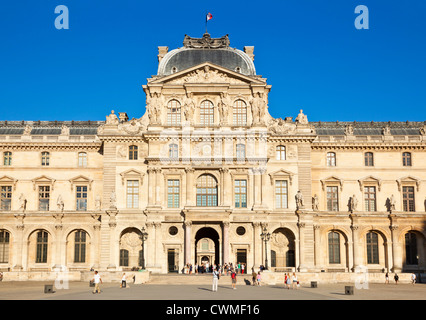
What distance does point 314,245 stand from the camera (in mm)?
68500

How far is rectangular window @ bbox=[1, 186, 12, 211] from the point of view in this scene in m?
70.9

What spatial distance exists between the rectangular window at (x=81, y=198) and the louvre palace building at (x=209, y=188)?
0.39 feet

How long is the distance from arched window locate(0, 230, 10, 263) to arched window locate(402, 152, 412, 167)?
48.1 meters

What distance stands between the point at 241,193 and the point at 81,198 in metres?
19.3

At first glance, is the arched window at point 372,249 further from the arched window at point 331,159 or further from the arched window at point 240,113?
the arched window at point 240,113

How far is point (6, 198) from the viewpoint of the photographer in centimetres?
7100

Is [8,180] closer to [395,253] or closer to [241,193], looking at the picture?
[241,193]

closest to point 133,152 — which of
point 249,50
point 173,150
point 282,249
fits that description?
point 173,150

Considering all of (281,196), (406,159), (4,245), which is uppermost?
(406,159)

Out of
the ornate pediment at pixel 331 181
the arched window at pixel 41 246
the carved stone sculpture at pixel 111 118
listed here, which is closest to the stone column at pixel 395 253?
the ornate pediment at pixel 331 181

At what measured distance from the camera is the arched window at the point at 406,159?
72.4 m

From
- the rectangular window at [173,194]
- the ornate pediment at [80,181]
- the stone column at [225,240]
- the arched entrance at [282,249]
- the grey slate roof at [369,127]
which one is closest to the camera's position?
the stone column at [225,240]

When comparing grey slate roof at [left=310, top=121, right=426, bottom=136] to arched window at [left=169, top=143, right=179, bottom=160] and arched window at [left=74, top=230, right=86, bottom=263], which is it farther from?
arched window at [left=74, top=230, right=86, bottom=263]

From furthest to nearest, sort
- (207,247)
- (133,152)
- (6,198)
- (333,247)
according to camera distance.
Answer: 1. (207,247)
2. (6,198)
3. (333,247)
4. (133,152)
